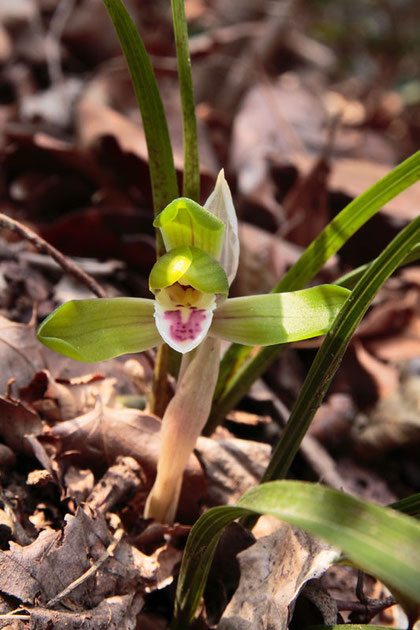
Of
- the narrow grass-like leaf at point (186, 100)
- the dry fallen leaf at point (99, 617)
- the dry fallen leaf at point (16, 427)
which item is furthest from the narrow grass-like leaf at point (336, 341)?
the dry fallen leaf at point (16, 427)

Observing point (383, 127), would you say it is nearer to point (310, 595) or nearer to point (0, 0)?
point (0, 0)

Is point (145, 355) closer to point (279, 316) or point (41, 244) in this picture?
point (41, 244)

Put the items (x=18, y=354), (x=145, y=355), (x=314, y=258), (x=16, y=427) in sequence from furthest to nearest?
(x=145, y=355) < (x=18, y=354) < (x=16, y=427) < (x=314, y=258)

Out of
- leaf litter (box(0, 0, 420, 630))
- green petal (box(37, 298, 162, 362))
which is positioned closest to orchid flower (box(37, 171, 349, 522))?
green petal (box(37, 298, 162, 362))

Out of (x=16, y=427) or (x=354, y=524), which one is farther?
(x=16, y=427)

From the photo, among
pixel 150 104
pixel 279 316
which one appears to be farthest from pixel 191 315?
pixel 150 104

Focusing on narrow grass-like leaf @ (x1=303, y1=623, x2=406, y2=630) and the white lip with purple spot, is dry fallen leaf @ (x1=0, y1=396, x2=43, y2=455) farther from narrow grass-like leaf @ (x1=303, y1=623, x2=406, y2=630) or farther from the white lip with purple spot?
narrow grass-like leaf @ (x1=303, y1=623, x2=406, y2=630)
